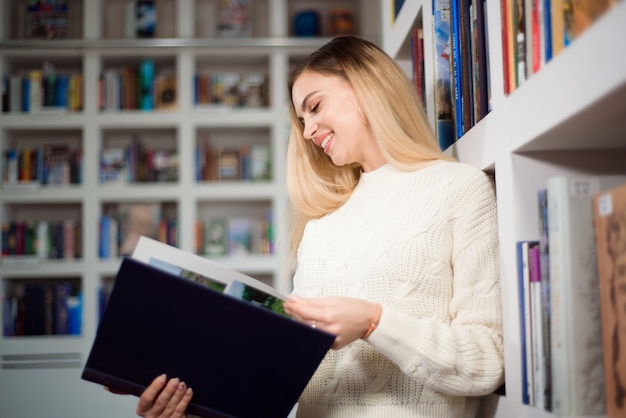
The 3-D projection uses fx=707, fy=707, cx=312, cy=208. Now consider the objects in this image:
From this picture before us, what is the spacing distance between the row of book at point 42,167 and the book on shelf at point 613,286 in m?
3.20

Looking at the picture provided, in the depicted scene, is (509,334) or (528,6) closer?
(528,6)

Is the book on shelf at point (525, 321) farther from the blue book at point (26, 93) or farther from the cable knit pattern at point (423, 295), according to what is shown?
the blue book at point (26, 93)

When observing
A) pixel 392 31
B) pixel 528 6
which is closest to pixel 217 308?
pixel 528 6

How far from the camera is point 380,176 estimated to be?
1.45 m

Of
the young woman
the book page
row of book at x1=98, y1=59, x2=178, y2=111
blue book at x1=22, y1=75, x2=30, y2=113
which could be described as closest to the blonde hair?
the young woman

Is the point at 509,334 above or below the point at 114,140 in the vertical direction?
below

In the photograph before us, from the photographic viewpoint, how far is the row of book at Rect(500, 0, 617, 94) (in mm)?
826

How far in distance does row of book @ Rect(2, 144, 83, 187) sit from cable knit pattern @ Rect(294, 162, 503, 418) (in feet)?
8.58

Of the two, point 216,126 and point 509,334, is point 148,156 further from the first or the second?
point 509,334

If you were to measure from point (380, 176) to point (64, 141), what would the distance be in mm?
2849

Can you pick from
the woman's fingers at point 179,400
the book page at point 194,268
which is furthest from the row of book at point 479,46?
the woman's fingers at point 179,400

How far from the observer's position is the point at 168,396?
112 cm

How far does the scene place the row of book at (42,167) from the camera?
3.63 metres

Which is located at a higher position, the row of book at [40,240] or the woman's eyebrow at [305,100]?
the woman's eyebrow at [305,100]
